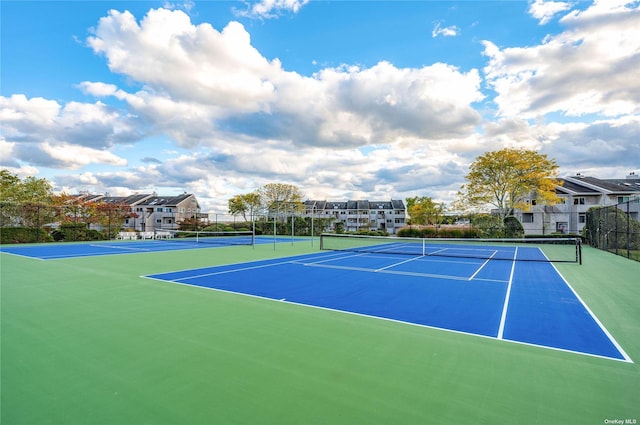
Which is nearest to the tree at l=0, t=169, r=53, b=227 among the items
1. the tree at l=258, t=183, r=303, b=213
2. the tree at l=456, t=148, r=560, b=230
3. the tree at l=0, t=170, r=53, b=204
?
the tree at l=0, t=170, r=53, b=204

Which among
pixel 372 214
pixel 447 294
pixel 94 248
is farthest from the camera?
pixel 372 214

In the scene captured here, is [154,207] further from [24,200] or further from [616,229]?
[616,229]

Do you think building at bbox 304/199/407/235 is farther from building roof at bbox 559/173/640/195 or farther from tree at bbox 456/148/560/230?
tree at bbox 456/148/560/230

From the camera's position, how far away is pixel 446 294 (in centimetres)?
715

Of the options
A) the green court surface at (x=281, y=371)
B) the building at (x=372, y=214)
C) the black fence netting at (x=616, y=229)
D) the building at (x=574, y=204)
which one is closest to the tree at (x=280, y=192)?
the building at (x=372, y=214)

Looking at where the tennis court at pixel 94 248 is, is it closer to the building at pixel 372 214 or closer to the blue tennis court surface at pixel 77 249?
→ the blue tennis court surface at pixel 77 249

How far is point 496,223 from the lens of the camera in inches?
1055

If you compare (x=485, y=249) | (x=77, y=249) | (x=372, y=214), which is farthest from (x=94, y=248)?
(x=372, y=214)

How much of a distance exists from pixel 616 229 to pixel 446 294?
14.9m

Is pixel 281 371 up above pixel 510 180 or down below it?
below

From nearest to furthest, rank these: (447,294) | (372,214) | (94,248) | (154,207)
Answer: (447,294) → (94,248) → (154,207) → (372,214)

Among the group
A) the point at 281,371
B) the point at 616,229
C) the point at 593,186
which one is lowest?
the point at 281,371

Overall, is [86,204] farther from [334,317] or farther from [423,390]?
[423,390]

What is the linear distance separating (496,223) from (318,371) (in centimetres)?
2785
